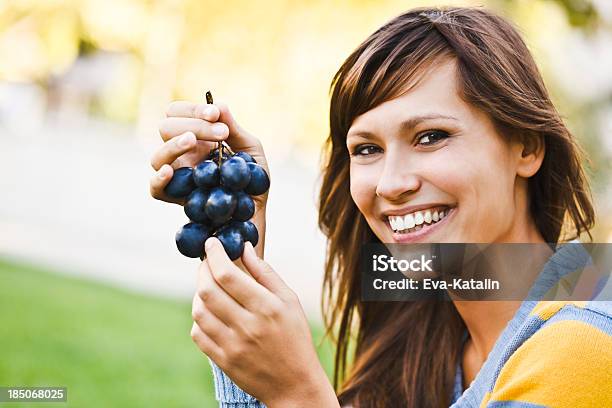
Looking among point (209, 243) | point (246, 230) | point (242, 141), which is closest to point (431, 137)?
point (242, 141)

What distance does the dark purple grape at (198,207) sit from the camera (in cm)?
158

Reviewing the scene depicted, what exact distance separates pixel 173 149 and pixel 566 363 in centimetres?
97

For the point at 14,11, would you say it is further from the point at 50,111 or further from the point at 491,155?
the point at 50,111

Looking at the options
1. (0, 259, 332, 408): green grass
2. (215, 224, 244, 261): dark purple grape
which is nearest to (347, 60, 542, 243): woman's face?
(215, 224, 244, 261): dark purple grape

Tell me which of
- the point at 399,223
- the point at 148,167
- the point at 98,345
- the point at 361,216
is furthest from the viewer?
the point at 148,167

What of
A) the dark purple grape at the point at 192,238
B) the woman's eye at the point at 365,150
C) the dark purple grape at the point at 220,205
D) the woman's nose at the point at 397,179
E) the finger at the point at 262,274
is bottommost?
the finger at the point at 262,274

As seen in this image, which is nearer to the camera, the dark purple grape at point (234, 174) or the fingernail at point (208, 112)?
the dark purple grape at point (234, 174)

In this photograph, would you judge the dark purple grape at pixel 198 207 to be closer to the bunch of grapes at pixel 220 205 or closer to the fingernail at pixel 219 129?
the bunch of grapes at pixel 220 205

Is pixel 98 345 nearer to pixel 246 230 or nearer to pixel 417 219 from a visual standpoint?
pixel 417 219

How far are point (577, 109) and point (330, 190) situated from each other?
7.24 meters

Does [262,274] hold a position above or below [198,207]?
below

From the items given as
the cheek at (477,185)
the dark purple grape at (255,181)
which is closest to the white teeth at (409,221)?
the cheek at (477,185)

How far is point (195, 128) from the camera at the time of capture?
5.82 ft

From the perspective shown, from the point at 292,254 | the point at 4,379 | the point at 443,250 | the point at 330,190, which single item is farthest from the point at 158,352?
the point at 292,254
